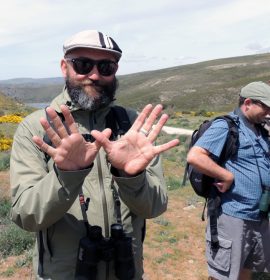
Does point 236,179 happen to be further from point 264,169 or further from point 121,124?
point 121,124

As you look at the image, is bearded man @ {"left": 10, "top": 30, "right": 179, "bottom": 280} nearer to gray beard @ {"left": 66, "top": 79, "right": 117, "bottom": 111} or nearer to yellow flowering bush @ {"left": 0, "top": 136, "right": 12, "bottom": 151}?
gray beard @ {"left": 66, "top": 79, "right": 117, "bottom": 111}

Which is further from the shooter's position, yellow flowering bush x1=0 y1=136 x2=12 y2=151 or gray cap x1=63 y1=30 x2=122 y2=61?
yellow flowering bush x1=0 y1=136 x2=12 y2=151

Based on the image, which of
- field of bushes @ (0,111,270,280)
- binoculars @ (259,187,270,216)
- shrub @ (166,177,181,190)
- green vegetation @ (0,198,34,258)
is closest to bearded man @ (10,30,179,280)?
binoculars @ (259,187,270,216)

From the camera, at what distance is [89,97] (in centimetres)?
230

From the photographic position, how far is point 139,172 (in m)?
2.05

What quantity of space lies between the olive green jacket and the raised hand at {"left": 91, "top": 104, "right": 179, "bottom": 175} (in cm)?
7

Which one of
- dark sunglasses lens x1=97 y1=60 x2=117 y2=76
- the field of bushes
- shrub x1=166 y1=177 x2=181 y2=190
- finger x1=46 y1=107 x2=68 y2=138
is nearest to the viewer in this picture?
finger x1=46 y1=107 x2=68 y2=138

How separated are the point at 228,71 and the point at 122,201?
122 meters

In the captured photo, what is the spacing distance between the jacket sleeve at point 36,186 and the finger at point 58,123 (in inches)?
7.3

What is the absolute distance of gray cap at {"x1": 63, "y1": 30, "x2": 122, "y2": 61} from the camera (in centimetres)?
229

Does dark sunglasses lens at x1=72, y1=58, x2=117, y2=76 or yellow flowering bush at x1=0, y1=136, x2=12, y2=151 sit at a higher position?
dark sunglasses lens at x1=72, y1=58, x2=117, y2=76

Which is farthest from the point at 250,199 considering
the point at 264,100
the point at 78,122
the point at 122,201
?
the point at 78,122

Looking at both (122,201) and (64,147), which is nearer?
(64,147)

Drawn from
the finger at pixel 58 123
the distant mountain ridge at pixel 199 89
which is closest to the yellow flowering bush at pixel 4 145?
the finger at pixel 58 123
